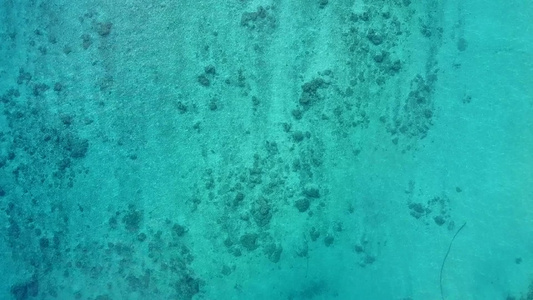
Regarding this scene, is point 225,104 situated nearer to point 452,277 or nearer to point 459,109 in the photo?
point 459,109

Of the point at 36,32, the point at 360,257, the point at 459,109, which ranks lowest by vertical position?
the point at 360,257

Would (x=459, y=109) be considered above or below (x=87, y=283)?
above

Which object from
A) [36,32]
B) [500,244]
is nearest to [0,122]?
[36,32]

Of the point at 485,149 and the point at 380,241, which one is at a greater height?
the point at 485,149

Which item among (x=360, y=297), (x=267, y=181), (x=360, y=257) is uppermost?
(x=267, y=181)

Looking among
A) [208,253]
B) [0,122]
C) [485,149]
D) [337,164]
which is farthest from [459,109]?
[0,122]

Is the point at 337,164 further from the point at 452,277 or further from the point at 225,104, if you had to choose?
the point at 452,277
